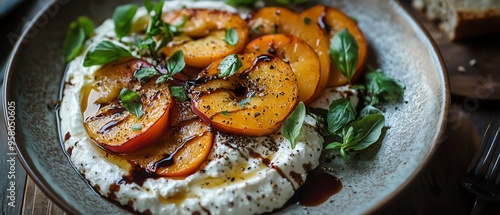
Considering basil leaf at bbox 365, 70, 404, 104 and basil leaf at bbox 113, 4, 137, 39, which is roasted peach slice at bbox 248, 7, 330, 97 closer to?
basil leaf at bbox 365, 70, 404, 104

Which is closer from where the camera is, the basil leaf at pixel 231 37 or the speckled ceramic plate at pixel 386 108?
the speckled ceramic plate at pixel 386 108

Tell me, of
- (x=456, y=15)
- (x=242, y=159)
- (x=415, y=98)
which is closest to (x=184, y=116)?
(x=242, y=159)

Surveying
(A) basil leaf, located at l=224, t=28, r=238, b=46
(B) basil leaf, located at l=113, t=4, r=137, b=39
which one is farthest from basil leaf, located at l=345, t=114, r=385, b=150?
(B) basil leaf, located at l=113, t=4, r=137, b=39

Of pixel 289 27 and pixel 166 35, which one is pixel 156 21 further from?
pixel 289 27

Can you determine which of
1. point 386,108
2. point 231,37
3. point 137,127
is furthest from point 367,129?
point 137,127

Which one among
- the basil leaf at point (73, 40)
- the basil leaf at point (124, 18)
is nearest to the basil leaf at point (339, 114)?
the basil leaf at point (124, 18)

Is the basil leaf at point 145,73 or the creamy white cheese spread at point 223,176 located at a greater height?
the basil leaf at point 145,73

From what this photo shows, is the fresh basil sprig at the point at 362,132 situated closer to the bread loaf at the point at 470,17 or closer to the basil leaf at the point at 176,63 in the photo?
the basil leaf at the point at 176,63

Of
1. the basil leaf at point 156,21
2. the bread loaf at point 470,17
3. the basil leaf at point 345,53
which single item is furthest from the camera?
the bread loaf at point 470,17
